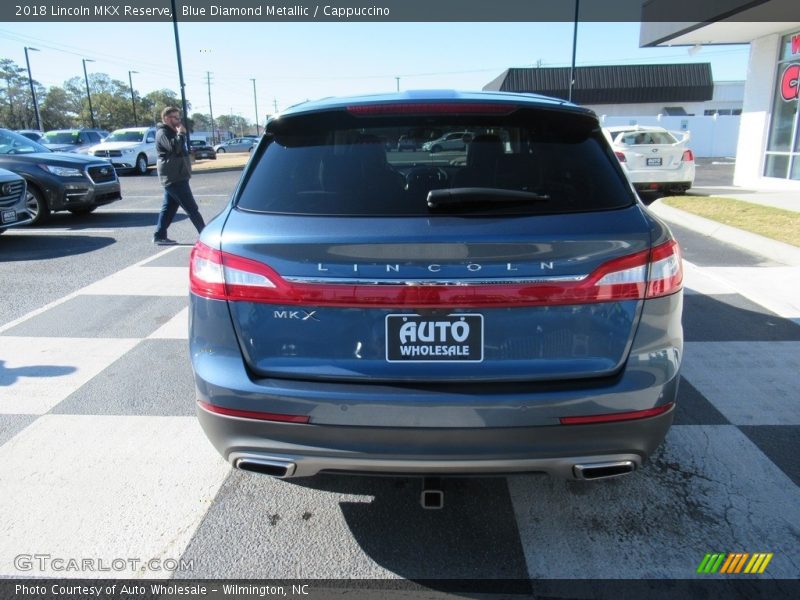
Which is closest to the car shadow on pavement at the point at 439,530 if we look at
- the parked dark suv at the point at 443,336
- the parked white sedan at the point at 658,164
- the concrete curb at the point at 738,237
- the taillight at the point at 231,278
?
the parked dark suv at the point at 443,336

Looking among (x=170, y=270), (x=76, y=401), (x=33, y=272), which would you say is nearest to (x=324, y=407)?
(x=76, y=401)

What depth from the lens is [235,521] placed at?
268 cm

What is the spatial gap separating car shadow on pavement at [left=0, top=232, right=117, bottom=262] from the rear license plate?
7.51 meters

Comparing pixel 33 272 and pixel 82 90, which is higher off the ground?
pixel 82 90

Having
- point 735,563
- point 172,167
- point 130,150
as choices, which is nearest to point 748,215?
point 172,167

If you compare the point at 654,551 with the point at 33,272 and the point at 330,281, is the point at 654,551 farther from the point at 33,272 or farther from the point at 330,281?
the point at 33,272

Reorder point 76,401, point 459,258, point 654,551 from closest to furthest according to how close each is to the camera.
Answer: point 459,258 → point 654,551 → point 76,401

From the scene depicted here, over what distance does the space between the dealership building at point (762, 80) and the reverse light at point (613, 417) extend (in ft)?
47.9

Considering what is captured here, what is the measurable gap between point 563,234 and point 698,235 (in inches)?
332

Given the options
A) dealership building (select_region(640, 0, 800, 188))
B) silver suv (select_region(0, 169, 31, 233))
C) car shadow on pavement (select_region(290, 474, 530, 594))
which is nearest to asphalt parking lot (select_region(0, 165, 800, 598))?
car shadow on pavement (select_region(290, 474, 530, 594))

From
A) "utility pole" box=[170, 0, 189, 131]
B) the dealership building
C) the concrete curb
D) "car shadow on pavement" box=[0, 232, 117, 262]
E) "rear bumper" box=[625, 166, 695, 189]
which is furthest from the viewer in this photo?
"utility pole" box=[170, 0, 189, 131]

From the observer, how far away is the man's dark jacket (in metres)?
8.52

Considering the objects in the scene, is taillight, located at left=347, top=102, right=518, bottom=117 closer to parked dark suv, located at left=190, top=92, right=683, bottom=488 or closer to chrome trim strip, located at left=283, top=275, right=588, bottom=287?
parked dark suv, located at left=190, top=92, right=683, bottom=488

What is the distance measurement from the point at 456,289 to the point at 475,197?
38cm
